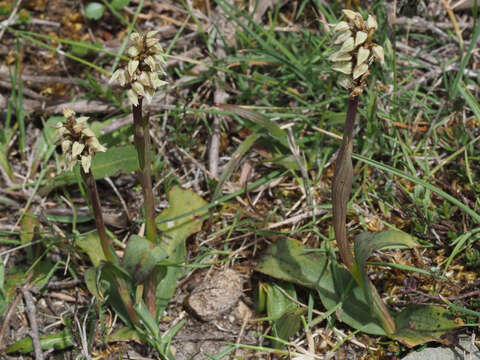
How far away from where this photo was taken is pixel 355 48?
1943 millimetres

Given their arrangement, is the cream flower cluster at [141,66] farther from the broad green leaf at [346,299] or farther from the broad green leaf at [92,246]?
the broad green leaf at [346,299]

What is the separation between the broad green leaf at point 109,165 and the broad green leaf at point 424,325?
1.85m

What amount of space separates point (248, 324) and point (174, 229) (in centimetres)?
74

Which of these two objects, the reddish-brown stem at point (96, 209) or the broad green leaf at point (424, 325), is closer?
the reddish-brown stem at point (96, 209)

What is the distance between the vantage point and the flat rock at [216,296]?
3154 millimetres

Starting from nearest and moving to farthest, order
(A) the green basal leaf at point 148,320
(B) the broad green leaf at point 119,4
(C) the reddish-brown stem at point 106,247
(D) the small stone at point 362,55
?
(D) the small stone at point 362,55
(C) the reddish-brown stem at point 106,247
(A) the green basal leaf at point 148,320
(B) the broad green leaf at point 119,4

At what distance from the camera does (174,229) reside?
11.1 feet

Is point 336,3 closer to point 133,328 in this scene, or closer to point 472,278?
point 472,278

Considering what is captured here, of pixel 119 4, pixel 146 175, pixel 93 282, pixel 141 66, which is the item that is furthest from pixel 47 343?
pixel 119 4

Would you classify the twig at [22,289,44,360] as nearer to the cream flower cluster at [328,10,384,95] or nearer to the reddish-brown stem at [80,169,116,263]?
the reddish-brown stem at [80,169,116,263]

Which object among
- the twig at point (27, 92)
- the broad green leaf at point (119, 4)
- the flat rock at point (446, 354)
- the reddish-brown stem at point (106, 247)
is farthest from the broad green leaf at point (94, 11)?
the flat rock at point (446, 354)

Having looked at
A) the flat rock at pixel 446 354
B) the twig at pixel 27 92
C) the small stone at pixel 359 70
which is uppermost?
the small stone at pixel 359 70

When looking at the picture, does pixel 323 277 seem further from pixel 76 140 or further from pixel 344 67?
pixel 76 140

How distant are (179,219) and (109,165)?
1.94ft
